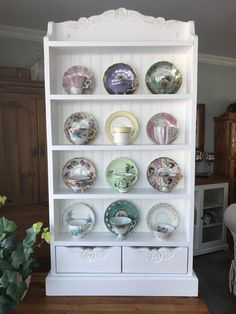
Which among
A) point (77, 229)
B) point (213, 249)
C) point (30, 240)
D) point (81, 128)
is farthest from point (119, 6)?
point (213, 249)

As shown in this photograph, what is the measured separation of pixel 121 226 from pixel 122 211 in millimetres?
113

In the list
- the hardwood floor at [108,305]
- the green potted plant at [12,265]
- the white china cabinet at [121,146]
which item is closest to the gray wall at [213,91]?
the white china cabinet at [121,146]

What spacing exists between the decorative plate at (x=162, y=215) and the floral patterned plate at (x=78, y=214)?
0.30m

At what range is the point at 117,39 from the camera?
123cm

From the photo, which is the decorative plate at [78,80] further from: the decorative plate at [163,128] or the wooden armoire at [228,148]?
the wooden armoire at [228,148]

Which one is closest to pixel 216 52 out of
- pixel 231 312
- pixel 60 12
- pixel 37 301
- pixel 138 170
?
pixel 60 12

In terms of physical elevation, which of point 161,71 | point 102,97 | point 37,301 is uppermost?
point 161,71

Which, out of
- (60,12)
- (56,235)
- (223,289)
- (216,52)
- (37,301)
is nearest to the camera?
(37,301)

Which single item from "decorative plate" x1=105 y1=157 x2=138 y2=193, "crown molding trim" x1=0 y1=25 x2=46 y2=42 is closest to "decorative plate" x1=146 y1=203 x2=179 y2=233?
"decorative plate" x1=105 y1=157 x2=138 y2=193

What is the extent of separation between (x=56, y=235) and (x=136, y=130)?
0.66m

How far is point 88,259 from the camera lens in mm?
1243

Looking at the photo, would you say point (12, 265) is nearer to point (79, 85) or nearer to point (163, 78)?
point (79, 85)

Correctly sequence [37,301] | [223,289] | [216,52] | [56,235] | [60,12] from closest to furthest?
[37,301] < [56,235] < [60,12] < [223,289] < [216,52]

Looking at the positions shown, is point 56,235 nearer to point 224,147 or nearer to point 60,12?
point 60,12
